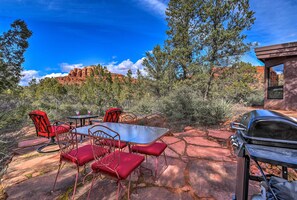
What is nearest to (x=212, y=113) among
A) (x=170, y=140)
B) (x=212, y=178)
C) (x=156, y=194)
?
(x=170, y=140)

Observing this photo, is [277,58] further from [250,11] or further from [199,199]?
[199,199]

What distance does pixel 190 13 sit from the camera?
7652mm

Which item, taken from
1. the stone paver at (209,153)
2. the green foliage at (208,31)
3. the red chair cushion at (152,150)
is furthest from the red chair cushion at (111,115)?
the green foliage at (208,31)

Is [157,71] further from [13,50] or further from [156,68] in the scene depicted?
[13,50]

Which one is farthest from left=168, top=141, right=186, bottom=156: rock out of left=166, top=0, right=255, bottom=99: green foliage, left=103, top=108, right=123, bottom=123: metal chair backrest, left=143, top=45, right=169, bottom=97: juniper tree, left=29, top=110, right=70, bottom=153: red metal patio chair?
left=143, top=45, right=169, bottom=97: juniper tree

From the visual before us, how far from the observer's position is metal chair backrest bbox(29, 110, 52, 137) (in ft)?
9.82

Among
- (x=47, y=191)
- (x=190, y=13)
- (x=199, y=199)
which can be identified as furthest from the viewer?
(x=190, y=13)

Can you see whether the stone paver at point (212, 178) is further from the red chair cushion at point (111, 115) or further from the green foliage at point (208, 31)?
the green foliage at point (208, 31)

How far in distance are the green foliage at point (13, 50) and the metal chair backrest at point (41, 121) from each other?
131 cm

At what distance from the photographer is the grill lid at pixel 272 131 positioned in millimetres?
863

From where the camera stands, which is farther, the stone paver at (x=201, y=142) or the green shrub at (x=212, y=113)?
the green shrub at (x=212, y=113)

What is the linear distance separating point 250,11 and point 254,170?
7485 mm

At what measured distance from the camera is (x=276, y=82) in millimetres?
7484

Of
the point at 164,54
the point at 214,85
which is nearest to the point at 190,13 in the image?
the point at 164,54
